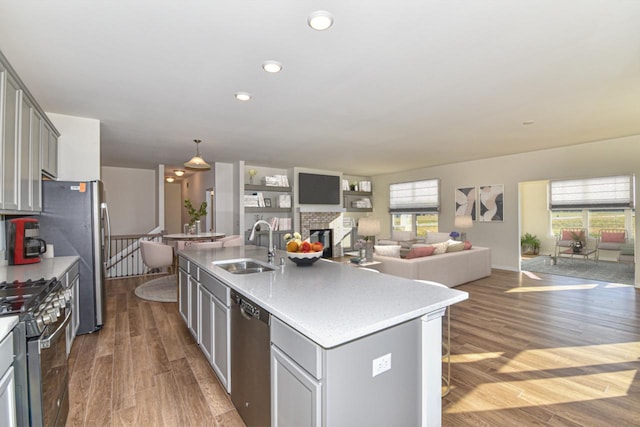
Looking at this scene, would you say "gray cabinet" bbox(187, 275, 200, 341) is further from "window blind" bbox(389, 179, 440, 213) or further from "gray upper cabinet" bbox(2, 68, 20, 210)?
"window blind" bbox(389, 179, 440, 213)

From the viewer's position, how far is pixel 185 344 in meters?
3.06

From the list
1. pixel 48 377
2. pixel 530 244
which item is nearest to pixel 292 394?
pixel 48 377

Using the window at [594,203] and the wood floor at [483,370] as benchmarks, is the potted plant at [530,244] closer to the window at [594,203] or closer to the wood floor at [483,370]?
the window at [594,203]

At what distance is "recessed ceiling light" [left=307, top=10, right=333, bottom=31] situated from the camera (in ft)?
6.00

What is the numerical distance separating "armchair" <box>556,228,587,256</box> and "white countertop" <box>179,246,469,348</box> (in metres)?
7.86

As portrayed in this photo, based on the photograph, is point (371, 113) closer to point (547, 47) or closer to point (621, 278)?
point (547, 47)

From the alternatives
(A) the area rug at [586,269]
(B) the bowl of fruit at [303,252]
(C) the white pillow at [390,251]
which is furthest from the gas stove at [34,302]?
(A) the area rug at [586,269]

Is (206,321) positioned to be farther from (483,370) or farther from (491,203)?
(491,203)

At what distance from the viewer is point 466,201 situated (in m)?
7.34

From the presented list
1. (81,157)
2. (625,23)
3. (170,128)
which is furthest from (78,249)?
(625,23)

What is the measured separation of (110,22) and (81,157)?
99.6 inches

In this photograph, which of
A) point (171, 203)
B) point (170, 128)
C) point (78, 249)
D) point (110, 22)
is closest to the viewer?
point (110, 22)

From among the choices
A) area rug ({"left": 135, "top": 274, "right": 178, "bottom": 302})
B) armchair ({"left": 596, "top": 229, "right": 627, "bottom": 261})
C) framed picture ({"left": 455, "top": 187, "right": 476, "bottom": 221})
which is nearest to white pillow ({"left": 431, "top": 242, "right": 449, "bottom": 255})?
framed picture ({"left": 455, "top": 187, "right": 476, "bottom": 221})

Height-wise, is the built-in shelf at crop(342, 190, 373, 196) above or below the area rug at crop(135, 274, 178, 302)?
above
